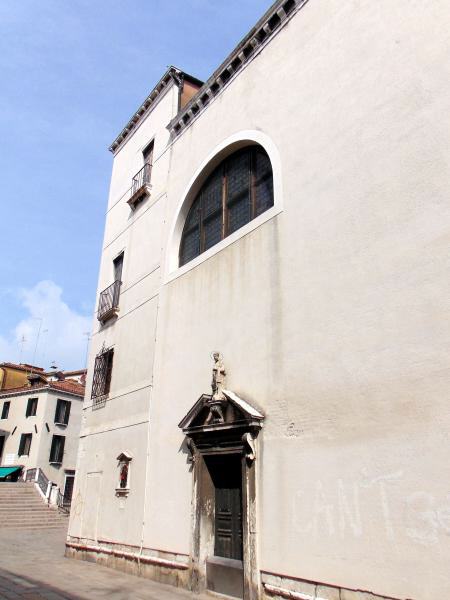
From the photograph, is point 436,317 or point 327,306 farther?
point 327,306

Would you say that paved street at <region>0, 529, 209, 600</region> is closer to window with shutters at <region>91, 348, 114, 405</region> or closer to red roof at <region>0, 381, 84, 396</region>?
window with shutters at <region>91, 348, 114, 405</region>

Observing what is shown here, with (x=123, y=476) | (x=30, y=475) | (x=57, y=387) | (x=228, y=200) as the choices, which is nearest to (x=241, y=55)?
(x=228, y=200)

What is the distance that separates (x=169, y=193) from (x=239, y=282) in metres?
4.57

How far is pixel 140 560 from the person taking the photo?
366 inches

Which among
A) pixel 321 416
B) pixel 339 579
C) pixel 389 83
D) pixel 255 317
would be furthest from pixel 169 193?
pixel 339 579

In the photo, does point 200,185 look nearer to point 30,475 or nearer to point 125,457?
point 125,457

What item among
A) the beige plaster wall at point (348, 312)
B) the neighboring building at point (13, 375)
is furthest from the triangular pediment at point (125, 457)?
the neighboring building at point (13, 375)

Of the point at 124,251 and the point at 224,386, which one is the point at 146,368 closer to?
the point at 224,386

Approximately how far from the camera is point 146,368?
10.9 m

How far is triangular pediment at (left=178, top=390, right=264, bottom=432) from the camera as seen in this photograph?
7.30 metres

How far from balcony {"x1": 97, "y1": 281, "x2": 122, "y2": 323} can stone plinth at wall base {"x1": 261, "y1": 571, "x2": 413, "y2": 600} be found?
26.8 feet

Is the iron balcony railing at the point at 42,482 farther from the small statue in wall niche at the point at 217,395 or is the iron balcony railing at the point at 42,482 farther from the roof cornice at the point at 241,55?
the roof cornice at the point at 241,55

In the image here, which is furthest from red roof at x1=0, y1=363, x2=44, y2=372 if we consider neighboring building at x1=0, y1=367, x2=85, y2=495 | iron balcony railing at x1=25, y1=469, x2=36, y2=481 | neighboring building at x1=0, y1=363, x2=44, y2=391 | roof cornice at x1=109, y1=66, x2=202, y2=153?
roof cornice at x1=109, y1=66, x2=202, y2=153

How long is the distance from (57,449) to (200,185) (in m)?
25.5
